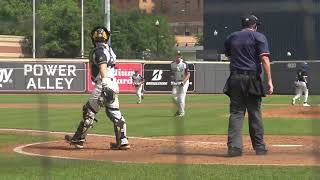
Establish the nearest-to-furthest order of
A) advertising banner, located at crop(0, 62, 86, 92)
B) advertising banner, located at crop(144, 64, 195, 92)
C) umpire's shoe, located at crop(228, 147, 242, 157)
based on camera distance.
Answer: umpire's shoe, located at crop(228, 147, 242, 157)
advertising banner, located at crop(0, 62, 86, 92)
advertising banner, located at crop(144, 64, 195, 92)

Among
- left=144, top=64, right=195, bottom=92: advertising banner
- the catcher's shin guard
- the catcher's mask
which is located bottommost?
left=144, top=64, right=195, bottom=92: advertising banner

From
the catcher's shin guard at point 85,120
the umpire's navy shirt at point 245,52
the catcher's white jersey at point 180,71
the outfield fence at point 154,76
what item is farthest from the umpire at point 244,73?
the outfield fence at point 154,76

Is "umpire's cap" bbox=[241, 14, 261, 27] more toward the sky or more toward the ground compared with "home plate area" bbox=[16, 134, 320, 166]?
more toward the sky

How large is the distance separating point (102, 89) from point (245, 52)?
2033 mm

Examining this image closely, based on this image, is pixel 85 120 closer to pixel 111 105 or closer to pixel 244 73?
pixel 111 105

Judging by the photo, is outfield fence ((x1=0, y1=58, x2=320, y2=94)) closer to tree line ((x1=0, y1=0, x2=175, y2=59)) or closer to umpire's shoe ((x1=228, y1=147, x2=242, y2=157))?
umpire's shoe ((x1=228, y1=147, x2=242, y2=157))

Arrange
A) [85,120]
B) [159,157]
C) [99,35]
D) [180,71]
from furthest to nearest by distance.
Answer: [180,71], [85,120], [99,35], [159,157]

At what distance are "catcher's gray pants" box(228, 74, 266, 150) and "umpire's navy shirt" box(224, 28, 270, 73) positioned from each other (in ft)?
0.42

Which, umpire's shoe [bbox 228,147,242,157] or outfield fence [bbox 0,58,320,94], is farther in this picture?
outfield fence [bbox 0,58,320,94]

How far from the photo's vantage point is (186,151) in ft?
29.3

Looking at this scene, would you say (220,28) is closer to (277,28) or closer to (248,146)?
(277,28)

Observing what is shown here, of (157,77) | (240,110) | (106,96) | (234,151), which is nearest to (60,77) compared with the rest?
(157,77)

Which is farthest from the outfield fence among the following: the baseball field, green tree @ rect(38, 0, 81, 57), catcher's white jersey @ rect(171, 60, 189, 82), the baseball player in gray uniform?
green tree @ rect(38, 0, 81, 57)

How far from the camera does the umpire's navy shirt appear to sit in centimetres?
768
